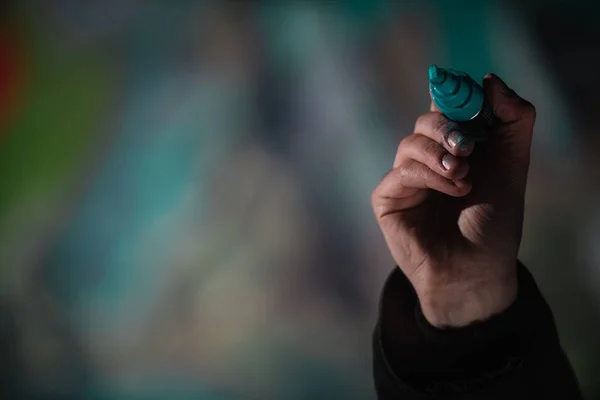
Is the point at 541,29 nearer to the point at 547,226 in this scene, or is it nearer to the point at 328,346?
the point at 547,226

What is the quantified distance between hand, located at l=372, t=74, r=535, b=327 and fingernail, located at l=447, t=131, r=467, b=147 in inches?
2.1

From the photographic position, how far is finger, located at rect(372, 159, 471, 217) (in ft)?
1.63

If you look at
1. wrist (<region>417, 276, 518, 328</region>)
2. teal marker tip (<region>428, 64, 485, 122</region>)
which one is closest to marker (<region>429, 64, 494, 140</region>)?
teal marker tip (<region>428, 64, 485, 122</region>)

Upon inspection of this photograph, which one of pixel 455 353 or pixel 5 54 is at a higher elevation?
pixel 5 54

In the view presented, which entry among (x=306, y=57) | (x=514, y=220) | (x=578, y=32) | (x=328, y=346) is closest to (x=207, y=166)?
(x=306, y=57)

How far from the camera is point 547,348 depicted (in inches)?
21.5

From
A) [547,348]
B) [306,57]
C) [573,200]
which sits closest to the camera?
[547,348]

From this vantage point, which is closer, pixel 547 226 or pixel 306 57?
pixel 547 226

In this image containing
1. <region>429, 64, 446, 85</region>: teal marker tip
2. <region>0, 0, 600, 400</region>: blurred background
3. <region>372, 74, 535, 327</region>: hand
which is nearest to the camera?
<region>429, 64, 446, 85</region>: teal marker tip

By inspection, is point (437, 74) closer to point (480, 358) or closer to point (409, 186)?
point (409, 186)

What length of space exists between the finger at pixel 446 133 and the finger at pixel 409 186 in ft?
0.10

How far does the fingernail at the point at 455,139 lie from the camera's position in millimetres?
481

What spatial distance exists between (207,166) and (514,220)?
0.57 metres

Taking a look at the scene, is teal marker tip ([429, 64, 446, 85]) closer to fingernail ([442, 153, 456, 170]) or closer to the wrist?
fingernail ([442, 153, 456, 170])
